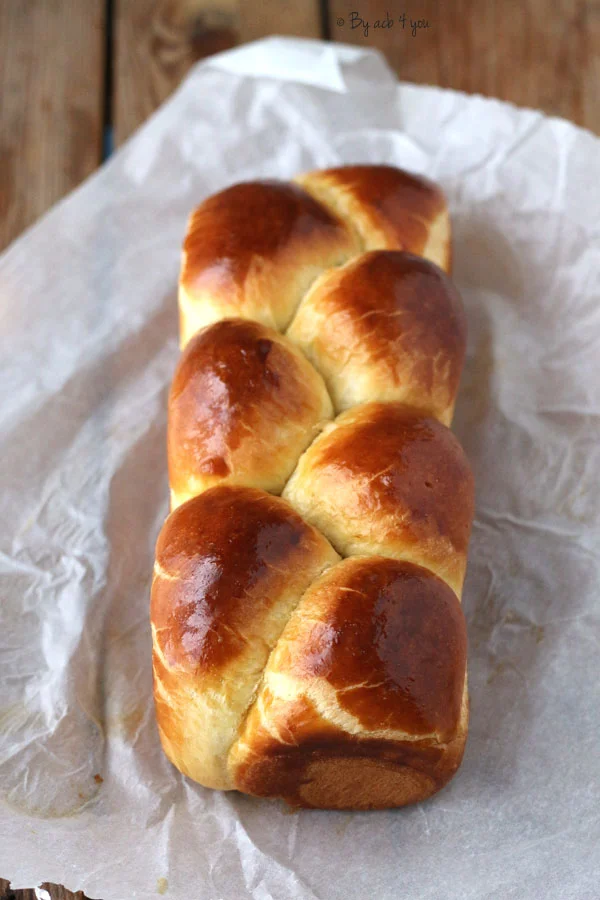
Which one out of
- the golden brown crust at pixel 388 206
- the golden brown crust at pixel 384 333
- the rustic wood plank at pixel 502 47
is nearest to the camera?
the golden brown crust at pixel 384 333

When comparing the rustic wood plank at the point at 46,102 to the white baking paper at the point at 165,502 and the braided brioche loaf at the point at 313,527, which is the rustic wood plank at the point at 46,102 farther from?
the braided brioche loaf at the point at 313,527

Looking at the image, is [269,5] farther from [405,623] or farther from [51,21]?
[405,623]

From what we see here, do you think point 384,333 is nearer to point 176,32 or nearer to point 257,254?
point 257,254

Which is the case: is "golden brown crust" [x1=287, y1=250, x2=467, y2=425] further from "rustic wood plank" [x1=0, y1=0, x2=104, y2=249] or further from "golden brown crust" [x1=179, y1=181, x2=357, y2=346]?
"rustic wood plank" [x1=0, y1=0, x2=104, y2=249]

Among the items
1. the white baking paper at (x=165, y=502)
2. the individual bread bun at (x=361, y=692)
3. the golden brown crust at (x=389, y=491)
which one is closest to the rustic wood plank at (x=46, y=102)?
the white baking paper at (x=165, y=502)

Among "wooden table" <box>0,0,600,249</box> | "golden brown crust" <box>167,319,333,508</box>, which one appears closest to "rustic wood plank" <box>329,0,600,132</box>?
"wooden table" <box>0,0,600,249</box>

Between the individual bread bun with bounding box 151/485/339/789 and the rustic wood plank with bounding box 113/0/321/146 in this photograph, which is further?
the rustic wood plank with bounding box 113/0/321/146

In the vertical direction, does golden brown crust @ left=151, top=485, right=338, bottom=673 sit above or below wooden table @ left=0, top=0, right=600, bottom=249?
below

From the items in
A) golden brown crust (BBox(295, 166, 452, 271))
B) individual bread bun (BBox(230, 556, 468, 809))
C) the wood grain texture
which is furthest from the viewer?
golden brown crust (BBox(295, 166, 452, 271))
